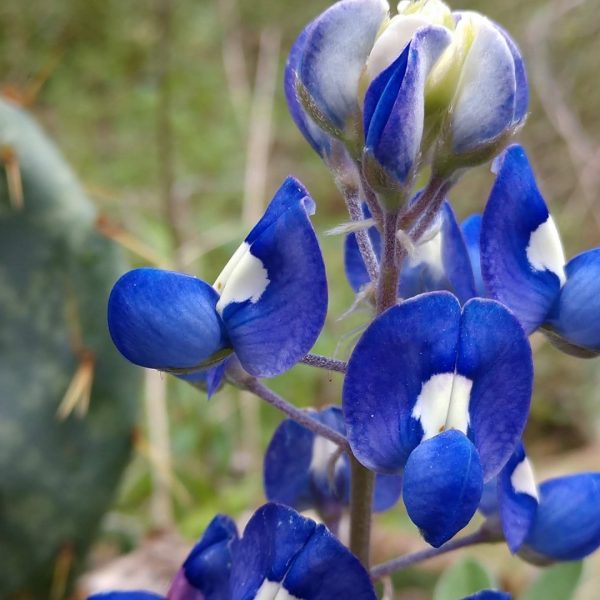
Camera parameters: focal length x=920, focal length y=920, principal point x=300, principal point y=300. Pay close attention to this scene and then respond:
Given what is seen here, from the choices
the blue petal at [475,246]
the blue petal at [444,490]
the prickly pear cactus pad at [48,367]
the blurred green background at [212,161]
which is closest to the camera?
the blue petal at [444,490]

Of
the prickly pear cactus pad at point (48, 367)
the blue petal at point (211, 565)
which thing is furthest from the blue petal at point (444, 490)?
the prickly pear cactus pad at point (48, 367)

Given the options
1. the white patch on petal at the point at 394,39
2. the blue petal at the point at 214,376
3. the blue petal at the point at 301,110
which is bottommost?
the blue petal at the point at 214,376

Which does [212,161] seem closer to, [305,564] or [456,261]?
[456,261]

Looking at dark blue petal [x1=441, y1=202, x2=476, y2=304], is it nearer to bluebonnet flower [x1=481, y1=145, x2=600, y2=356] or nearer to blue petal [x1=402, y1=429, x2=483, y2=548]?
bluebonnet flower [x1=481, y1=145, x2=600, y2=356]

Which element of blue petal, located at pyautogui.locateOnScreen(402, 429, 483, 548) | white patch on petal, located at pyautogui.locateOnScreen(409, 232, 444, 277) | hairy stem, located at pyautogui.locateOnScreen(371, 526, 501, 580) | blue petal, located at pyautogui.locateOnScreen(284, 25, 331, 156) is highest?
blue petal, located at pyautogui.locateOnScreen(284, 25, 331, 156)

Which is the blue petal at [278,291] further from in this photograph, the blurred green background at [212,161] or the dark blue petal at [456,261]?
the blurred green background at [212,161]

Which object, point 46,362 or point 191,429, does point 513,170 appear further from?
point 191,429

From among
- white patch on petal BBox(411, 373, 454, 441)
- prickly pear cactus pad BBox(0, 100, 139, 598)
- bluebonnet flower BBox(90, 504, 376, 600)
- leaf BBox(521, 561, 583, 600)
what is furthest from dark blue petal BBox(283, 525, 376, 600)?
prickly pear cactus pad BBox(0, 100, 139, 598)

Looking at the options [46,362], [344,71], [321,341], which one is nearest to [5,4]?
[321,341]
